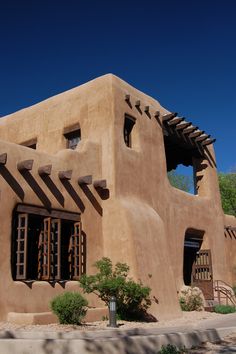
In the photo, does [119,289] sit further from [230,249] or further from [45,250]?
[230,249]

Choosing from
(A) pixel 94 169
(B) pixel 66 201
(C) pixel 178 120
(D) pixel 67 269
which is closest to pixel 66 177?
(B) pixel 66 201

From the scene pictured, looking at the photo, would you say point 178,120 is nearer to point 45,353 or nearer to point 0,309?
point 0,309

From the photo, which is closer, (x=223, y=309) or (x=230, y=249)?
(x=223, y=309)

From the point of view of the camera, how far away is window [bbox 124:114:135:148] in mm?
16484

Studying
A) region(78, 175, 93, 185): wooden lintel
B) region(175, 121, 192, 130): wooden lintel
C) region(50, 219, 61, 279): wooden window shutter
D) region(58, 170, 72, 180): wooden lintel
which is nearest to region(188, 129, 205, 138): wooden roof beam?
region(175, 121, 192, 130): wooden lintel

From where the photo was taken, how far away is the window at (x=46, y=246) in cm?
1165

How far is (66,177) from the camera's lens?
43.6 feet

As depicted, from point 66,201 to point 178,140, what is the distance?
321 inches

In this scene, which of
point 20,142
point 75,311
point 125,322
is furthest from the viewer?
point 20,142

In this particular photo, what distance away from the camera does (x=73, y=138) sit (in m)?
16.8

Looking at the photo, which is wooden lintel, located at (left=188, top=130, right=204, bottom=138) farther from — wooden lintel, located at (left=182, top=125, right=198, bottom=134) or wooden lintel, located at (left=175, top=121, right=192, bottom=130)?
wooden lintel, located at (left=175, top=121, right=192, bottom=130)

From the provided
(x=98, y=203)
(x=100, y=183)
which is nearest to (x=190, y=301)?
(x=98, y=203)

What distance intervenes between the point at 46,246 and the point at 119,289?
2.37 m

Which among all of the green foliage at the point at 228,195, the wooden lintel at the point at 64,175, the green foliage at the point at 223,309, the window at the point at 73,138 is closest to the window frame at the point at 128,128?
the window at the point at 73,138
